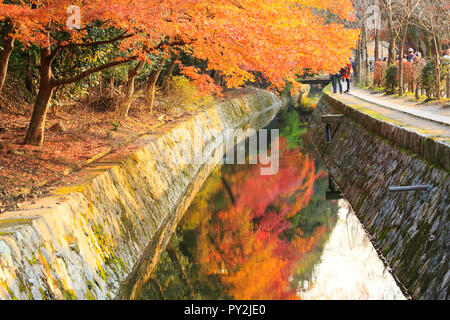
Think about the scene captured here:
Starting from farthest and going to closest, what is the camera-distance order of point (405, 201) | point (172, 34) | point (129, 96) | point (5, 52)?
1. point (129, 96)
2. point (172, 34)
3. point (5, 52)
4. point (405, 201)

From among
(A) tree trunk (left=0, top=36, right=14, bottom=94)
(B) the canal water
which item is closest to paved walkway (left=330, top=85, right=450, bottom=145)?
(B) the canal water

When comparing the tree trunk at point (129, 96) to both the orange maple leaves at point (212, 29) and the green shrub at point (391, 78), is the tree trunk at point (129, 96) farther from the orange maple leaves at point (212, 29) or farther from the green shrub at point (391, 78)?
the green shrub at point (391, 78)

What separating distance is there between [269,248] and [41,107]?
6.49m

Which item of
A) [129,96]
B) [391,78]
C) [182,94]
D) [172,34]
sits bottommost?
[182,94]

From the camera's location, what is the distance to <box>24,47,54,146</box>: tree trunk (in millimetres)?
12859

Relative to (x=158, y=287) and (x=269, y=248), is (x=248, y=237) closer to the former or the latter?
(x=269, y=248)

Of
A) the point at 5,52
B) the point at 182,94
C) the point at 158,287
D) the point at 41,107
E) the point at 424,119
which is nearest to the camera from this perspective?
the point at 158,287

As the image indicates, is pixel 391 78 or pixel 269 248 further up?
pixel 391 78

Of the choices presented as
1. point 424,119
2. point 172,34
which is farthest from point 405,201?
point 172,34

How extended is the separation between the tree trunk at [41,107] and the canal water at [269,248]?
4.05 meters

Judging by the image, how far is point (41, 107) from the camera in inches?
508

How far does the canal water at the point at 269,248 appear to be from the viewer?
10914mm

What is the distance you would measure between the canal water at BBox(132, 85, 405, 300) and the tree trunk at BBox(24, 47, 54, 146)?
4.05 meters

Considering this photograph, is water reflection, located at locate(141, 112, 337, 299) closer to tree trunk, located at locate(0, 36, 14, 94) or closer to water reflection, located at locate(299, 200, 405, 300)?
water reflection, located at locate(299, 200, 405, 300)
